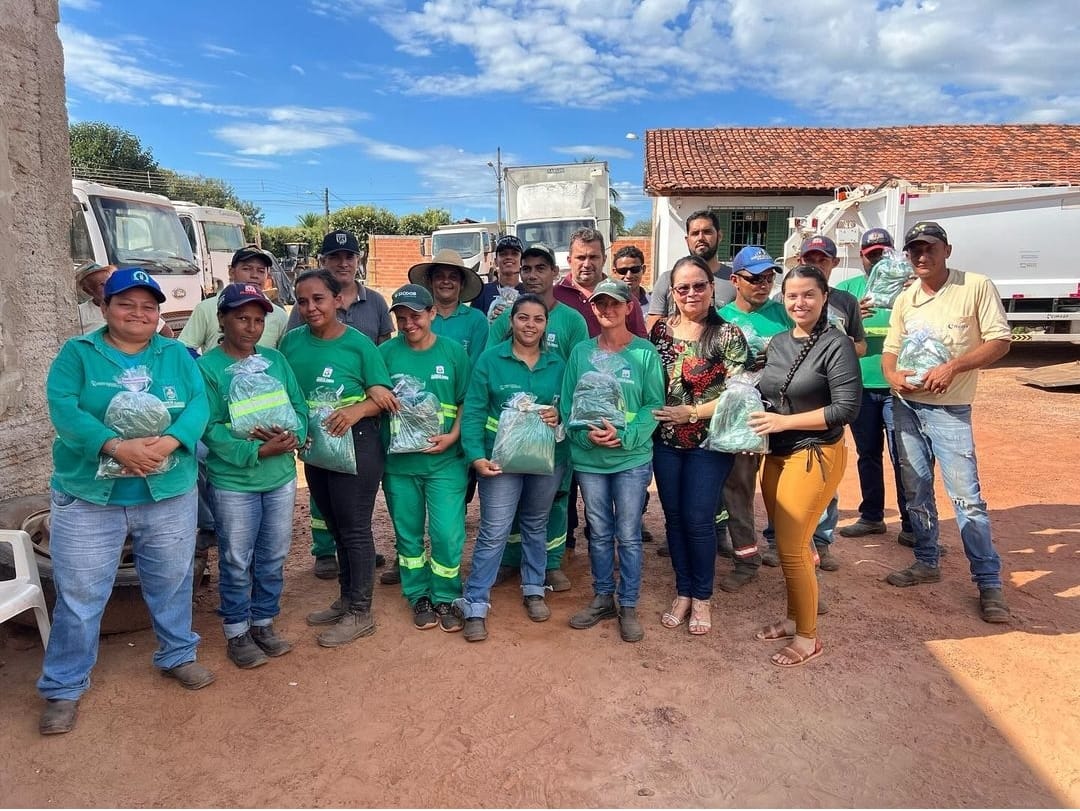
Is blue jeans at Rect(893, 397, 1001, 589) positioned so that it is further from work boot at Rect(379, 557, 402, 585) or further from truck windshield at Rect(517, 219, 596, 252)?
truck windshield at Rect(517, 219, 596, 252)

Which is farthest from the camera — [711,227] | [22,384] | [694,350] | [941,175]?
[941,175]

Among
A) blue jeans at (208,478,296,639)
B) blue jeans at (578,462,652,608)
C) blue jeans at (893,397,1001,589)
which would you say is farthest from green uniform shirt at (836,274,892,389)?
blue jeans at (208,478,296,639)

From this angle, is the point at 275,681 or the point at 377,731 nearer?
the point at 377,731

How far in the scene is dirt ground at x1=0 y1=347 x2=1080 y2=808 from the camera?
259cm

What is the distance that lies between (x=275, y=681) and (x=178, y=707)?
0.41m

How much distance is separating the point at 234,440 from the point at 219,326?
4.47 feet

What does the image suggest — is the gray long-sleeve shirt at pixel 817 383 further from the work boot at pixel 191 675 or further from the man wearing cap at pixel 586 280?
the work boot at pixel 191 675

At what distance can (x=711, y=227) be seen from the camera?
4562 millimetres

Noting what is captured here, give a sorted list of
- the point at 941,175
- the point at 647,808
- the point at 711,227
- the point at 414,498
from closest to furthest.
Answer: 1. the point at 647,808
2. the point at 414,498
3. the point at 711,227
4. the point at 941,175

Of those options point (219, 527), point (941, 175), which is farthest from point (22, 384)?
point (941, 175)

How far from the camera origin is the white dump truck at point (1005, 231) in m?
11.1

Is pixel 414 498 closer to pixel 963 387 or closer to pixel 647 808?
pixel 647 808

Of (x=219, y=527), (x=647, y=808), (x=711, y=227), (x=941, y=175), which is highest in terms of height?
(x=941, y=175)

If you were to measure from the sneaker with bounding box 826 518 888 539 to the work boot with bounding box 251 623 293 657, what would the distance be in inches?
150
